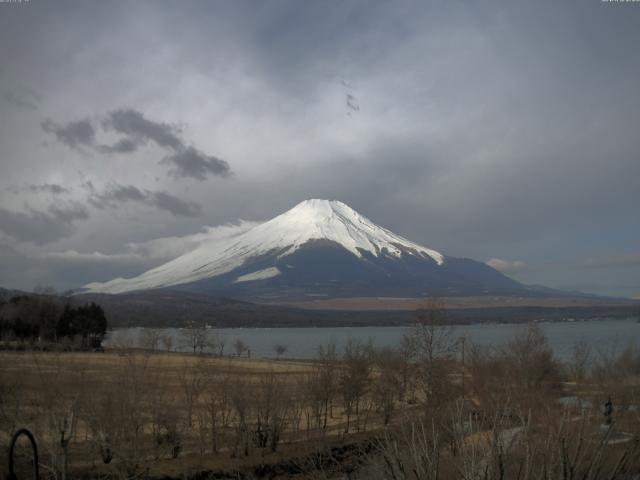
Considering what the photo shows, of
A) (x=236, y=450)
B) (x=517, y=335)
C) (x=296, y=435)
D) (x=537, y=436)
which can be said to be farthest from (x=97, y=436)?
(x=517, y=335)

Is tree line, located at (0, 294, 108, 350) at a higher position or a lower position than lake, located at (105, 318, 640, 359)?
higher

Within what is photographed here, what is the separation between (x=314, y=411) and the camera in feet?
95.5

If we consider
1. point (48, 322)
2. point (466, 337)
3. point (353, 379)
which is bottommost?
point (353, 379)

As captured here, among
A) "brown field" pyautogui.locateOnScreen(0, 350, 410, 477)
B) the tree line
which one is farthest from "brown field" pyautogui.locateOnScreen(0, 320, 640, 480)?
the tree line

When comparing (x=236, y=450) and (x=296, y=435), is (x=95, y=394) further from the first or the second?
(x=296, y=435)

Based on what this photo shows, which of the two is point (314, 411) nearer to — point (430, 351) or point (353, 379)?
point (353, 379)

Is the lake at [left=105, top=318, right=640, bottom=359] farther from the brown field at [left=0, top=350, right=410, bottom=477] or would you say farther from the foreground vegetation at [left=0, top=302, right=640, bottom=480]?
the brown field at [left=0, top=350, right=410, bottom=477]

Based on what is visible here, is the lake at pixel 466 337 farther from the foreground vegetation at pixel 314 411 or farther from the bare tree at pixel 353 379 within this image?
the bare tree at pixel 353 379

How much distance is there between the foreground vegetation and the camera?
42.3 feet

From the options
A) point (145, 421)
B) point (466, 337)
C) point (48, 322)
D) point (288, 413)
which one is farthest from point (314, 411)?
point (48, 322)

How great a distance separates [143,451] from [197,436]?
4706 mm

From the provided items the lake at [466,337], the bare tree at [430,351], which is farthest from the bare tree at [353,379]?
the lake at [466,337]

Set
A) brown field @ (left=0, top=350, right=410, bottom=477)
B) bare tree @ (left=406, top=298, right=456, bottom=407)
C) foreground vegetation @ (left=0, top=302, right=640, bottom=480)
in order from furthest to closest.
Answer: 1. bare tree @ (left=406, top=298, right=456, bottom=407)
2. brown field @ (left=0, top=350, right=410, bottom=477)
3. foreground vegetation @ (left=0, top=302, right=640, bottom=480)

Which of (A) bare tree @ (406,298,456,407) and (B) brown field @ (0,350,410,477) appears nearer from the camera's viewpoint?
(B) brown field @ (0,350,410,477)
